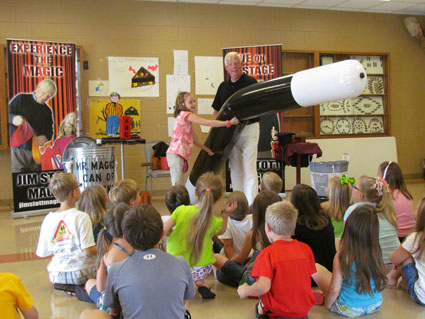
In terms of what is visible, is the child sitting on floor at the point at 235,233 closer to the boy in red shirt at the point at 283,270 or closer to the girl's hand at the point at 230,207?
the girl's hand at the point at 230,207

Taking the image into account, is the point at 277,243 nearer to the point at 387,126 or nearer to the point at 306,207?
the point at 306,207

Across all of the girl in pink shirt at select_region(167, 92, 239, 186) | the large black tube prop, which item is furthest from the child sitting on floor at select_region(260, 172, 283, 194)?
the girl in pink shirt at select_region(167, 92, 239, 186)

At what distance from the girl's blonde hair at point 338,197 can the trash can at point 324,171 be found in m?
2.01

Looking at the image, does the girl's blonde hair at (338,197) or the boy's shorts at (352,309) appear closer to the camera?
the boy's shorts at (352,309)

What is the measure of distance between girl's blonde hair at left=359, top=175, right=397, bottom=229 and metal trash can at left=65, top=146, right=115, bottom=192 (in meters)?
2.68

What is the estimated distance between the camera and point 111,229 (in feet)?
6.81

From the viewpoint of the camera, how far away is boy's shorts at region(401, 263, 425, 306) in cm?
235

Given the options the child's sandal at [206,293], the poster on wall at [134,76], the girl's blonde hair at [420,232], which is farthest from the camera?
the poster on wall at [134,76]

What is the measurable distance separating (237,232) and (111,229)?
108 centimetres

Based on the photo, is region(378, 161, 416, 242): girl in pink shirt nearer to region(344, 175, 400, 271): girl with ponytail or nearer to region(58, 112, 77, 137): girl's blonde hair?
region(344, 175, 400, 271): girl with ponytail

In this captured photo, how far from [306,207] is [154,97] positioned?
13.6 feet

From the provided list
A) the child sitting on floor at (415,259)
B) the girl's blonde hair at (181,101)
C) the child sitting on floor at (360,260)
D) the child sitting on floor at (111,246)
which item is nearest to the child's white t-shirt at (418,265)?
the child sitting on floor at (415,259)

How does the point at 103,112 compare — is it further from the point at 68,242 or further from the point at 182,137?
the point at 68,242

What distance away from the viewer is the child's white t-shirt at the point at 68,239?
250 centimetres
